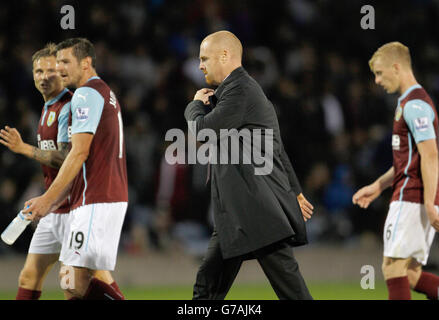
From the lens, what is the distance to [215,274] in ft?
16.1

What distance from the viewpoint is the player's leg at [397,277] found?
5.59 metres

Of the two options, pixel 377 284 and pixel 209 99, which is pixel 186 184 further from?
pixel 209 99

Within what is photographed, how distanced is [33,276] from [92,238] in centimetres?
99

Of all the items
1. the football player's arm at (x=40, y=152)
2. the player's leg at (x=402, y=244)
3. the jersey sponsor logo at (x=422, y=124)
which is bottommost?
the player's leg at (x=402, y=244)

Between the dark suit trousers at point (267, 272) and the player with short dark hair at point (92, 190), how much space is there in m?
0.71

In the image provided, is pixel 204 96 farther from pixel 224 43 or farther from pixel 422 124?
pixel 422 124

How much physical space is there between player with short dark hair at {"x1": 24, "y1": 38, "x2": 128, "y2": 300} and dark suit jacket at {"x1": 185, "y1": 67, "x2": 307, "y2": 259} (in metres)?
0.83

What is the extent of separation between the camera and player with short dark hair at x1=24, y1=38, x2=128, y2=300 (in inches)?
198

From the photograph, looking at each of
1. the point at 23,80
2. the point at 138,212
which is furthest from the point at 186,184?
the point at 23,80

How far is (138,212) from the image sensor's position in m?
10.8

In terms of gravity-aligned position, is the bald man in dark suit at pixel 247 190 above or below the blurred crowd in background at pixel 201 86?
below

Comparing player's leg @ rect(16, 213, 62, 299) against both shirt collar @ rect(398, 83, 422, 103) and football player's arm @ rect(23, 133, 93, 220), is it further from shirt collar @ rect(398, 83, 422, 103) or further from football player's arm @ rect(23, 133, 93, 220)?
shirt collar @ rect(398, 83, 422, 103)

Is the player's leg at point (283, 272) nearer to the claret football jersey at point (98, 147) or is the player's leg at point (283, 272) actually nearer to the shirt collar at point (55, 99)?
the claret football jersey at point (98, 147)

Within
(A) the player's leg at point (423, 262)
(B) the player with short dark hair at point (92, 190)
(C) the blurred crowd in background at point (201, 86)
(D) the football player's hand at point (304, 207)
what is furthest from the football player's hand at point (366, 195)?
(C) the blurred crowd in background at point (201, 86)
